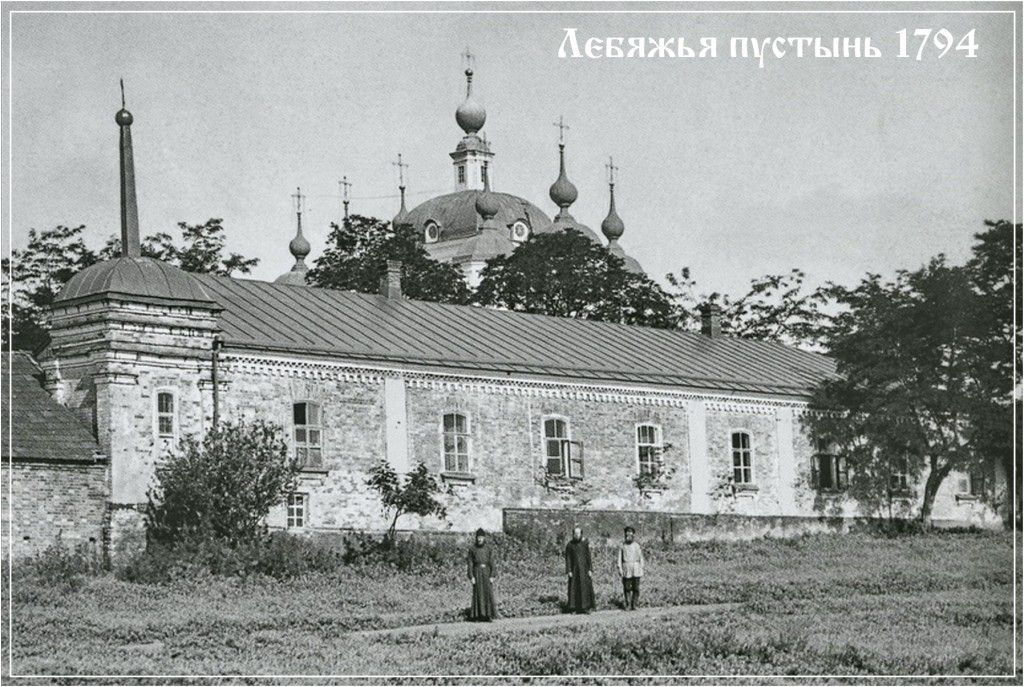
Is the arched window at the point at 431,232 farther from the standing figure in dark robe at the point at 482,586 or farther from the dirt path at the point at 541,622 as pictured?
the standing figure in dark robe at the point at 482,586

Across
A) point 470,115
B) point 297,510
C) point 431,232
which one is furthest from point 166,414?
point 431,232

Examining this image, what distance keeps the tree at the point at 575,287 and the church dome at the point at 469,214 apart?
33.8 m

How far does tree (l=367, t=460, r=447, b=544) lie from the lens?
33219mm

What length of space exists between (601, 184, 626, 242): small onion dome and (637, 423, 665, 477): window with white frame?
2099 inches

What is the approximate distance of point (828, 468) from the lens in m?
41.8

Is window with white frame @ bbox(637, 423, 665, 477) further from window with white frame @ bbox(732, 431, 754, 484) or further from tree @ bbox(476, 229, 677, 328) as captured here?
tree @ bbox(476, 229, 677, 328)

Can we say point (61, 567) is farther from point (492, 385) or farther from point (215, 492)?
point (492, 385)

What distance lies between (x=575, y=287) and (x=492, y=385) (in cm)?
2082

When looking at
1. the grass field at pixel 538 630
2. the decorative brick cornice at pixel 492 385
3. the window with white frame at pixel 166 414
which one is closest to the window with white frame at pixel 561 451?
the decorative brick cornice at pixel 492 385

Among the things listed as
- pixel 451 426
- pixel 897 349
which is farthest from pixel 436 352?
pixel 897 349

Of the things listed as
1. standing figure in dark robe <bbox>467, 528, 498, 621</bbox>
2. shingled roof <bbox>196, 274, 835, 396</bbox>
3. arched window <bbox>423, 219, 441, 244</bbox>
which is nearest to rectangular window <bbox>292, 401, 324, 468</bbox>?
shingled roof <bbox>196, 274, 835, 396</bbox>

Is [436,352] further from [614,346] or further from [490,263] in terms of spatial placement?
[490,263]

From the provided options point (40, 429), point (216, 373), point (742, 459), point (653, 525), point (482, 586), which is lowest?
point (482, 586)

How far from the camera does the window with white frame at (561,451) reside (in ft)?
121
